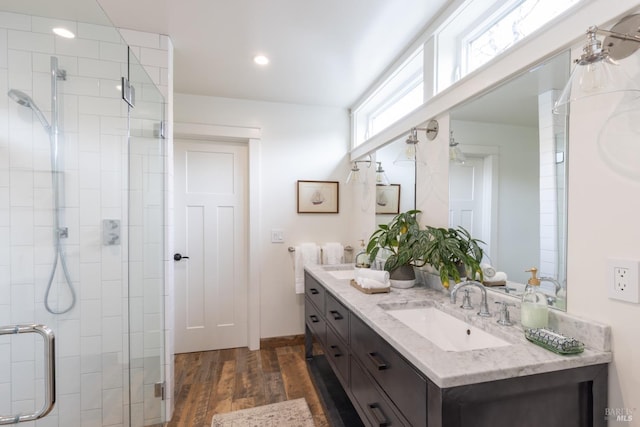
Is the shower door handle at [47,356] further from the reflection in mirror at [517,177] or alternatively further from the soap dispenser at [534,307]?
the reflection in mirror at [517,177]

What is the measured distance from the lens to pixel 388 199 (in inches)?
94.8

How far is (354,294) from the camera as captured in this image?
1.69m

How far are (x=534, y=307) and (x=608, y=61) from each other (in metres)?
0.80

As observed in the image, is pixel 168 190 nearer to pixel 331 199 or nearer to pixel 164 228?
pixel 164 228

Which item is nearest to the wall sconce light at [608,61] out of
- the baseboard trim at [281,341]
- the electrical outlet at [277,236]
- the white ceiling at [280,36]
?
the white ceiling at [280,36]

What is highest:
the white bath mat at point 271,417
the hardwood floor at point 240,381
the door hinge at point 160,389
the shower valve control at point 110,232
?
the shower valve control at point 110,232

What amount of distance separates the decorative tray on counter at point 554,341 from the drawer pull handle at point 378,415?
1.98 feet

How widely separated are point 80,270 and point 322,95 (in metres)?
2.25

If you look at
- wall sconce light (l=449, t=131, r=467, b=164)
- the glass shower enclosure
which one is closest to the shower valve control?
the glass shower enclosure

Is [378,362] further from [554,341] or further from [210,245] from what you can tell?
[210,245]

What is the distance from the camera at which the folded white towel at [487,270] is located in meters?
1.44

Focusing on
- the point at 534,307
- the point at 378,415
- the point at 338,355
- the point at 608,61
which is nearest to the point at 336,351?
the point at 338,355

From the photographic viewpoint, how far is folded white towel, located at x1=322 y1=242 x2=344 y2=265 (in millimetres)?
2936

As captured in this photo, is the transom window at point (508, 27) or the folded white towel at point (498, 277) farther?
the folded white towel at point (498, 277)
